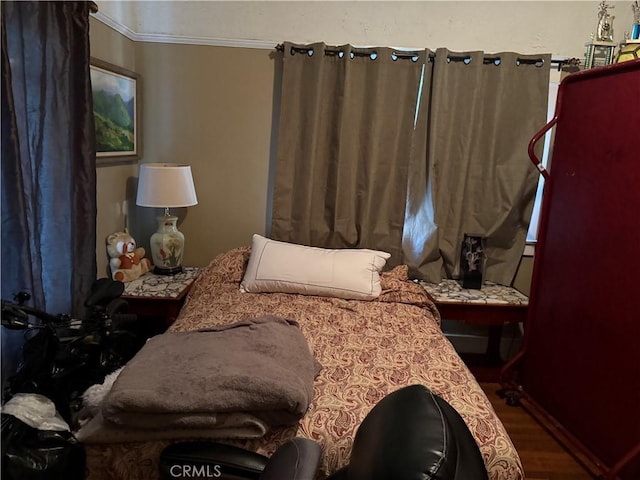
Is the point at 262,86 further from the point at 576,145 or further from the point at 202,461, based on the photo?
the point at 202,461

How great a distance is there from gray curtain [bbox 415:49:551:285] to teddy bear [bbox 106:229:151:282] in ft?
5.46

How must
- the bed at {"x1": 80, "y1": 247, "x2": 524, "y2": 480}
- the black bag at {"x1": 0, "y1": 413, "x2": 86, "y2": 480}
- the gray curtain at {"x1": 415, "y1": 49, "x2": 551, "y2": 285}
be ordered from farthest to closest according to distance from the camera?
the gray curtain at {"x1": 415, "y1": 49, "x2": 551, "y2": 285}, the bed at {"x1": 80, "y1": 247, "x2": 524, "y2": 480}, the black bag at {"x1": 0, "y1": 413, "x2": 86, "y2": 480}

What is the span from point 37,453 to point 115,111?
1.82 m

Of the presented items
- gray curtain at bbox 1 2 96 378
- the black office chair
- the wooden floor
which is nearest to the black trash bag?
the black office chair

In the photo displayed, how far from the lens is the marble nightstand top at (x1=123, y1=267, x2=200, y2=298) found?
2.61m

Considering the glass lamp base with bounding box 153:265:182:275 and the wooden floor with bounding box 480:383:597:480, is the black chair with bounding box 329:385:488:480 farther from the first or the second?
the glass lamp base with bounding box 153:265:182:275

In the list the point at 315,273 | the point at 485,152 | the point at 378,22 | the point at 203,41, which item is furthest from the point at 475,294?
the point at 203,41

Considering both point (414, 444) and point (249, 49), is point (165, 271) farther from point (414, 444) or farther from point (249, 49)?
point (414, 444)

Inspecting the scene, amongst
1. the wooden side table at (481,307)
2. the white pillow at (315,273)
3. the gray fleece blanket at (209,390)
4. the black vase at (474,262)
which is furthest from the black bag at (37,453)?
the black vase at (474,262)

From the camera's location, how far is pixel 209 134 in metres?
3.03

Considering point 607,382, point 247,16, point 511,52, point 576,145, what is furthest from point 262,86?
point 607,382

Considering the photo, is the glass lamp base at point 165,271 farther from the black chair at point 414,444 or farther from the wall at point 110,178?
the black chair at point 414,444

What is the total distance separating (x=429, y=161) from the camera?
2.93m

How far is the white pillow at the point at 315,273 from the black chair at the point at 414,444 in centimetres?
144
